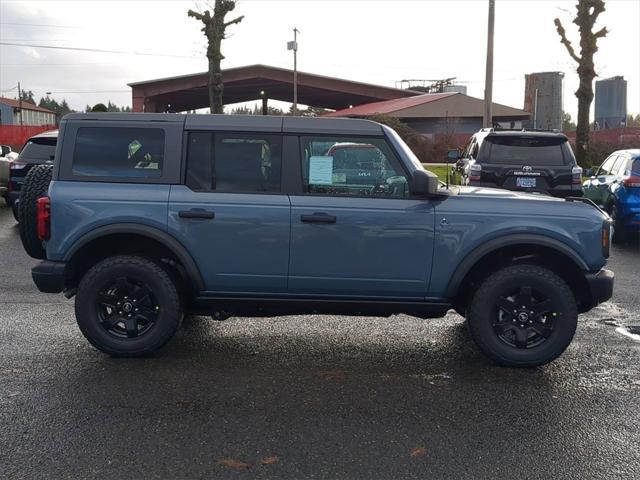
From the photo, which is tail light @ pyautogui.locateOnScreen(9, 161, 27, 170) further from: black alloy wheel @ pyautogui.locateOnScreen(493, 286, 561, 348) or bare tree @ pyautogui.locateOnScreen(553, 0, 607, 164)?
bare tree @ pyautogui.locateOnScreen(553, 0, 607, 164)

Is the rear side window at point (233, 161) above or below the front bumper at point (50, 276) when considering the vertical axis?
above

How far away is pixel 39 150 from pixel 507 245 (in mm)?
10591

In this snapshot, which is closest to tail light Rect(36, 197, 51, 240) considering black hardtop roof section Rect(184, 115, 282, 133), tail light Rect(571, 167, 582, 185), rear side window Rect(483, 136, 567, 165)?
black hardtop roof section Rect(184, 115, 282, 133)

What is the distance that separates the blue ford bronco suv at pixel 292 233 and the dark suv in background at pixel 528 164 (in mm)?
5492

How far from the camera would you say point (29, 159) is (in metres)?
13.0

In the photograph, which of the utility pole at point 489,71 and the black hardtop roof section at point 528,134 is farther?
the utility pole at point 489,71

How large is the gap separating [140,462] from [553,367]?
3.24m

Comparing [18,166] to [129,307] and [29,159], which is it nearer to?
[29,159]

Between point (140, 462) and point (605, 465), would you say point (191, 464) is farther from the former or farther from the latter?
point (605, 465)

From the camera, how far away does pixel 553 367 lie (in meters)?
5.31

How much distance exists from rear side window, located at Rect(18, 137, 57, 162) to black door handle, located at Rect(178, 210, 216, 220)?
8933mm

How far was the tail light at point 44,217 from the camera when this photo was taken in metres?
5.09

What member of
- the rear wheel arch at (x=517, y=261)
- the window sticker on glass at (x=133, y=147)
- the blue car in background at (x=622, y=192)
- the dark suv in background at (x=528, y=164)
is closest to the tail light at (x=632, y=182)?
the blue car in background at (x=622, y=192)

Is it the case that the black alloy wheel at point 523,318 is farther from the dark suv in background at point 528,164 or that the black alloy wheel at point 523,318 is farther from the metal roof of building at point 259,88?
the metal roof of building at point 259,88
